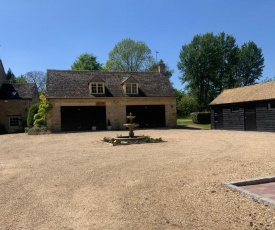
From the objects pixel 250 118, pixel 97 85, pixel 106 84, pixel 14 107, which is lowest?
pixel 250 118

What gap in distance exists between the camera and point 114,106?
107 feet

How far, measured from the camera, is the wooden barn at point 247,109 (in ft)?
80.2

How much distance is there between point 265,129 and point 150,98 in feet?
Result: 42.5

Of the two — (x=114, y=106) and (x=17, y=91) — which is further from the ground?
(x=17, y=91)

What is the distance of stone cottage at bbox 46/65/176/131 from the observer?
31094mm

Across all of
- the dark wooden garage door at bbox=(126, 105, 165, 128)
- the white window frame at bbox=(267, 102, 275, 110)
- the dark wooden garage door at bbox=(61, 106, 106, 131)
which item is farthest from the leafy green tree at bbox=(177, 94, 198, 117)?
the white window frame at bbox=(267, 102, 275, 110)

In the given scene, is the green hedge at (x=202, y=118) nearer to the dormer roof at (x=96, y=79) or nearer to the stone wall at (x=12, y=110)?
the dormer roof at (x=96, y=79)

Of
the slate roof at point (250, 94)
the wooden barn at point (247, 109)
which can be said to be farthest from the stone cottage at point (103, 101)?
the slate roof at point (250, 94)

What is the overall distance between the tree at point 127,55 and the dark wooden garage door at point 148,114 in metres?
27.1

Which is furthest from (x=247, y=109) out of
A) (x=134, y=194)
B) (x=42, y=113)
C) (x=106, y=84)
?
(x=134, y=194)

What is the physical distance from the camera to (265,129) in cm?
2491

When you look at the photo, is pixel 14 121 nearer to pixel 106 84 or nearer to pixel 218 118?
pixel 106 84

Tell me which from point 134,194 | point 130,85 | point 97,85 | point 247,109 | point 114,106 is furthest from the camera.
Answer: point 130,85

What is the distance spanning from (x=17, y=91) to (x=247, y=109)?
1063 inches
